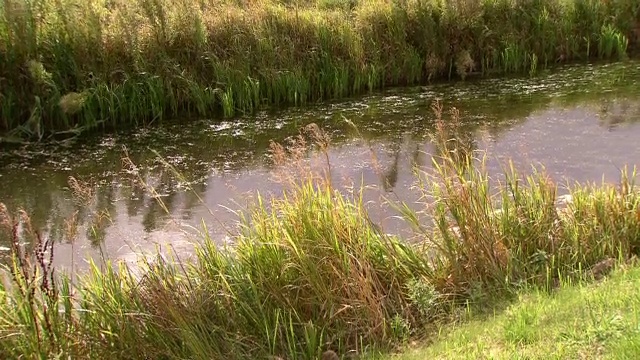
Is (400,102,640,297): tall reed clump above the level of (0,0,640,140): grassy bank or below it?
below

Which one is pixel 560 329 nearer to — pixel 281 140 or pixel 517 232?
A: pixel 517 232

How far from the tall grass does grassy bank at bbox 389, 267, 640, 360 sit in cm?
42

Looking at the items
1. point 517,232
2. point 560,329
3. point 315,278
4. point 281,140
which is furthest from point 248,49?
point 560,329

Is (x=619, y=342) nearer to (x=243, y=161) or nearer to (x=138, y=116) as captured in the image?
(x=243, y=161)

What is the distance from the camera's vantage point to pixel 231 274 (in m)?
5.03

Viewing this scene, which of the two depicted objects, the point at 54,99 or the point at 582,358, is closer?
the point at 582,358

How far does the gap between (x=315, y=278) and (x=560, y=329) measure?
1.79m

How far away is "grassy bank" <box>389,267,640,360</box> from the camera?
12.3 ft

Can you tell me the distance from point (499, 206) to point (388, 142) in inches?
206

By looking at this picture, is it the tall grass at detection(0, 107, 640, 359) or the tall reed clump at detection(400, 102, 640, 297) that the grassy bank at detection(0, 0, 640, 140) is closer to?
the tall grass at detection(0, 107, 640, 359)

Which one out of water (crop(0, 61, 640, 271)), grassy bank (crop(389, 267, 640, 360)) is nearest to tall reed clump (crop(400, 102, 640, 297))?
grassy bank (crop(389, 267, 640, 360))

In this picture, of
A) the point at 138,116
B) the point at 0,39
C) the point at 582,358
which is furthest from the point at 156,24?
the point at 582,358

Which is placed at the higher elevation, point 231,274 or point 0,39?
point 0,39

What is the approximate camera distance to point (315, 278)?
4.96m
